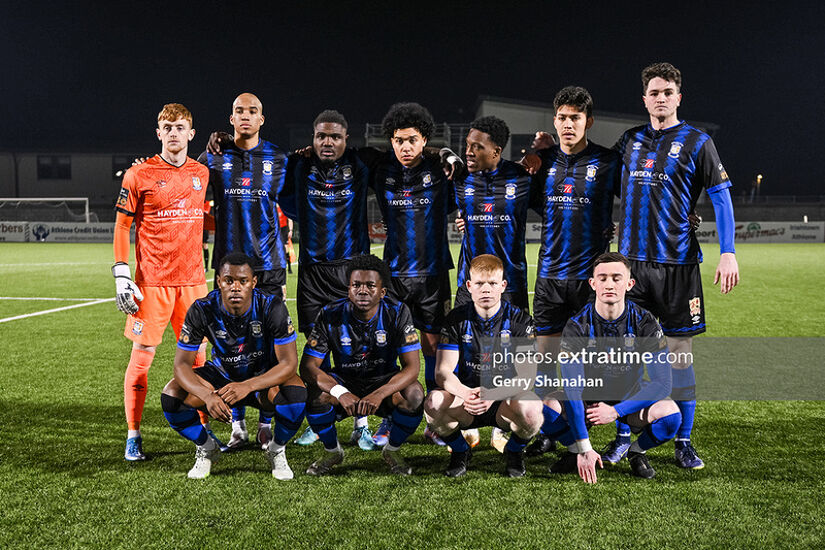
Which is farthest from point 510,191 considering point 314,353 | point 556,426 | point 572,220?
point 314,353

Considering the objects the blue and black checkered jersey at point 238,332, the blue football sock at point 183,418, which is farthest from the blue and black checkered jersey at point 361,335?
the blue football sock at point 183,418

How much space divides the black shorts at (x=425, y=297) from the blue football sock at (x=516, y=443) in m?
0.94

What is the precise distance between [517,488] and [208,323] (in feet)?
6.07

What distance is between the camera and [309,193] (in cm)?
404

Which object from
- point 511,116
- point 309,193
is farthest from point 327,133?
point 511,116

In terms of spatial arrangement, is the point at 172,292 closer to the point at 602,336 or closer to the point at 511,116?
the point at 602,336

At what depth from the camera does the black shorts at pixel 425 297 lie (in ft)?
13.1

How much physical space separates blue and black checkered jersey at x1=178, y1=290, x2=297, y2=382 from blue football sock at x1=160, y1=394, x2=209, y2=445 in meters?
0.28

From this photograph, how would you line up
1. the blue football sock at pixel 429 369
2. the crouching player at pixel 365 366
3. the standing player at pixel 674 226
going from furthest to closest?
the blue football sock at pixel 429 369
the standing player at pixel 674 226
the crouching player at pixel 365 366

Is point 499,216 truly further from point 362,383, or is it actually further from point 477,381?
point 362,383

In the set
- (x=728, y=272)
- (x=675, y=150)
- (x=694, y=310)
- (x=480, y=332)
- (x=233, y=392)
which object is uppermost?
(x=675, y=150)

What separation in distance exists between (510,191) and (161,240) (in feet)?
7.12

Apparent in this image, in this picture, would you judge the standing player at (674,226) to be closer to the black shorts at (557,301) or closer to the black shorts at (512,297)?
the black shorts at (557,301)

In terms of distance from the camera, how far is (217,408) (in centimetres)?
316
